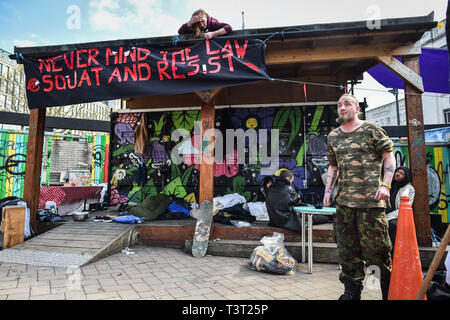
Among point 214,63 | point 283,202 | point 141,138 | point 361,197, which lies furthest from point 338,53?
point 141,138

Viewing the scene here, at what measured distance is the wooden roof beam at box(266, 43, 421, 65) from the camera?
16.1ft

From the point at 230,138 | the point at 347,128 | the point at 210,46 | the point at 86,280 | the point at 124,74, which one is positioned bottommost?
the point at 86,280

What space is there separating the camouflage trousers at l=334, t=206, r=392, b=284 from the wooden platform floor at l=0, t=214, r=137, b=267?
390cm

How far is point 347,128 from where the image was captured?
287 cm

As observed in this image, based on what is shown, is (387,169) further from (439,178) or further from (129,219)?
(439,178)

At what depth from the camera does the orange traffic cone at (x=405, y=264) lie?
2.38 metres

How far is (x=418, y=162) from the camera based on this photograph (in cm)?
470

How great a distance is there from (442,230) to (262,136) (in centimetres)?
520

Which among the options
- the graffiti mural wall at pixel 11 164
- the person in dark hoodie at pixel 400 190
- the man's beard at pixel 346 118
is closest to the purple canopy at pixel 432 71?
the person in dark hoodie at pixel 400 190

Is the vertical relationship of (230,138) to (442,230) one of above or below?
above

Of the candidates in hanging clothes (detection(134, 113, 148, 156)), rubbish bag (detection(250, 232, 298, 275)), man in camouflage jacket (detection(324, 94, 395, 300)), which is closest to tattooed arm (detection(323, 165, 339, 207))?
man in camouflage jacket (detection(324, 94, 395, 300))

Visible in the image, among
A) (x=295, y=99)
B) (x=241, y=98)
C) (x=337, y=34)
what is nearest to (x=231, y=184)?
(x=241, y=98)

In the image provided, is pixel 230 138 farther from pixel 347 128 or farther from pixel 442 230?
pixel 442 230

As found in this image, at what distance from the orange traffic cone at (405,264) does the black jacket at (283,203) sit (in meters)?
2.45
